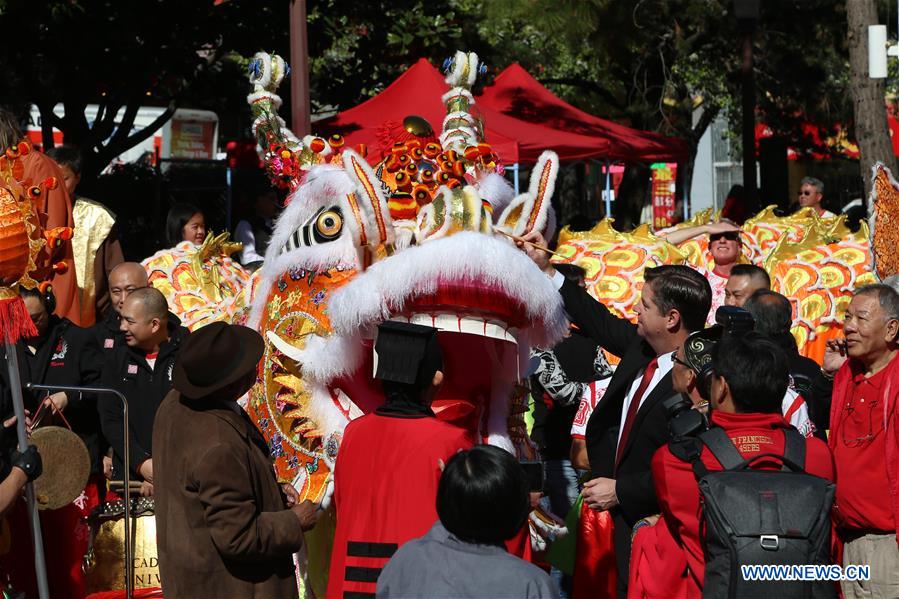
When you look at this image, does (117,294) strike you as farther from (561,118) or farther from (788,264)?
(561,118)

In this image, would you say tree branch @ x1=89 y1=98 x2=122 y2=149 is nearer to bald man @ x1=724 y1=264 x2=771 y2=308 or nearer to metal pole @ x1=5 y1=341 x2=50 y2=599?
bald man @ x1=724 y1=264 x2=771 y2=308

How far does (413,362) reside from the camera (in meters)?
3.96

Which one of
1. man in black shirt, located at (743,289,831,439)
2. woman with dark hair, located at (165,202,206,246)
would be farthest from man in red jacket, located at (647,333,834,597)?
woman with dark hair, located at (165,202,206,246)

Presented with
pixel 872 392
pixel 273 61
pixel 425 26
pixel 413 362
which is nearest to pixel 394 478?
pixel 413 362

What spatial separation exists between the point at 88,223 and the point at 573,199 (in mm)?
14487

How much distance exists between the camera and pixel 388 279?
14.4 feet

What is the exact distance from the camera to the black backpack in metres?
3.64

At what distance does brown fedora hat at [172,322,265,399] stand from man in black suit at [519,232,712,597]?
1.09 m

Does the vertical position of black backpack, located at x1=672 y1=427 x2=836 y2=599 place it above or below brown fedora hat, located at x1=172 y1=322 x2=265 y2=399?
below

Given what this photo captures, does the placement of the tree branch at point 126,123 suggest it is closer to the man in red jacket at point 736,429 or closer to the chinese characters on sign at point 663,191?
the chinese characters on sign at point 663,191

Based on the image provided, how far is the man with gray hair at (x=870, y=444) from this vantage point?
476cm

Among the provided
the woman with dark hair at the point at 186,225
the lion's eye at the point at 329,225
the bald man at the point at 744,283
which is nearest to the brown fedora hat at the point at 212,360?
the lion's eye at the point at 329,225

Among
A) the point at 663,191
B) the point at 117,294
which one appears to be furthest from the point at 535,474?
the point at 663,191

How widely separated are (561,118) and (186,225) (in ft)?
22.4
